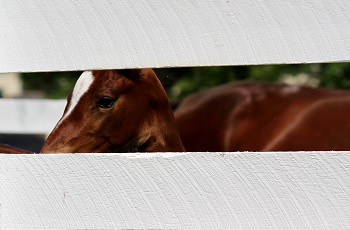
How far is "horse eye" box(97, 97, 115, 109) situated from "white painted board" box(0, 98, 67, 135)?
1251 millimetres

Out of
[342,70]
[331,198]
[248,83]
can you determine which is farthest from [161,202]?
[342,70]

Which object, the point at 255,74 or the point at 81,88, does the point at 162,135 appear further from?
the point at 255,74

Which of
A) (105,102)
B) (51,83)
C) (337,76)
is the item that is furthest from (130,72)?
(51,83)

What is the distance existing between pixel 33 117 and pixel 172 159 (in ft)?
7.88

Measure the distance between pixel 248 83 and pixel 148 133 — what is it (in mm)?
1641

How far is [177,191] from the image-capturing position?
3.68 feet

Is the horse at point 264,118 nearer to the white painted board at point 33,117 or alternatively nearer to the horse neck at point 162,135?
the white painted board at point 33,117

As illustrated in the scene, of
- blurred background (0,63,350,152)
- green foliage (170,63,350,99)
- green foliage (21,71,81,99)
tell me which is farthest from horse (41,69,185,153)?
green foliage (21,71,81,99)

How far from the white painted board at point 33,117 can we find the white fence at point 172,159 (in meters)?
2.19

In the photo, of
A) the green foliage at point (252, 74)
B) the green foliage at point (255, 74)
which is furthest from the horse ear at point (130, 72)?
the green foliage at point (255, 74)

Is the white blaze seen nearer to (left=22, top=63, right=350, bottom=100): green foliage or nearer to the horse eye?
the horse eye

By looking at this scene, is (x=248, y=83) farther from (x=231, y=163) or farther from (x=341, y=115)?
(x=231, y=163)

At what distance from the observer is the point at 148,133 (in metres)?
2.29

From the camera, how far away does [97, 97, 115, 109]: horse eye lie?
2148 millimetres
